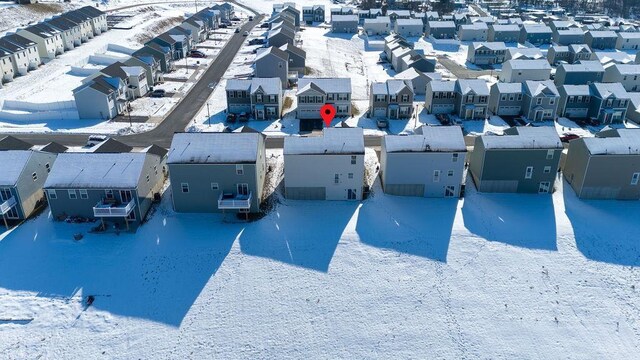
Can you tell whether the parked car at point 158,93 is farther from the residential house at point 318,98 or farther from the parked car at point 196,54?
the parked car at point 196,54

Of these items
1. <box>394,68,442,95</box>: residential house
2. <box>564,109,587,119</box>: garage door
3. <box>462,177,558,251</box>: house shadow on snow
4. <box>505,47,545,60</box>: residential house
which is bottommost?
<box>462,177,558,251</box>: house shadow on snow

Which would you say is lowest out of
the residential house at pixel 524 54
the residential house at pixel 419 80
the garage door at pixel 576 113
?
the garage door at pixel 576 113

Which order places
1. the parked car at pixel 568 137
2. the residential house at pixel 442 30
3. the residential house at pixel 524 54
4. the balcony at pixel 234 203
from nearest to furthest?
1. the balcony at pixel 234 203
2. the parked car at pixel 568 137
3. the residential house at pixel 524 54
4. the residential house at pixel 442 30

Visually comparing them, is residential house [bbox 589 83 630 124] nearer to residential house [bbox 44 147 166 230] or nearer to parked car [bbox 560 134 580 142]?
parked car [bbox 560 134 580 142]

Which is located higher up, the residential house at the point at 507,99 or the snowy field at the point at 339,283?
the residential house at the point at 507,99

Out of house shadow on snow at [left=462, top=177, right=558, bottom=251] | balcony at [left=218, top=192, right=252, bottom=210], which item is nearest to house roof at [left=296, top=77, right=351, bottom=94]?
house shadow on snow at [left=462, top=177, right=558, bottom=251]

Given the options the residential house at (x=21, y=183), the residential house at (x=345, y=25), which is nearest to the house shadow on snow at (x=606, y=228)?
the residential house at (x=21, y=183)

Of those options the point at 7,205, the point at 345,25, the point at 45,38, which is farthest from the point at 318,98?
the point at 345,25
